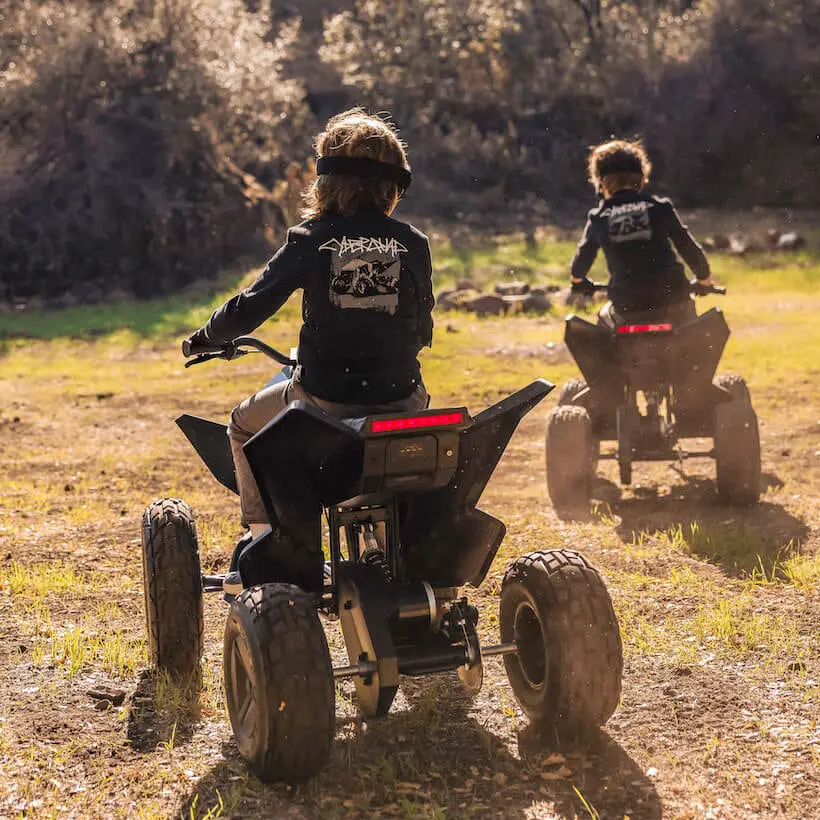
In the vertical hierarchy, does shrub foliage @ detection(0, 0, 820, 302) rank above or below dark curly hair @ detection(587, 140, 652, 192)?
above

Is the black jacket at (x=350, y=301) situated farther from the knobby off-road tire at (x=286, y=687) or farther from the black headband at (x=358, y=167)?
the knobby off-road tire at (x=286, y=687)

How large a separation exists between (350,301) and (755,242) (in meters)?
22.7

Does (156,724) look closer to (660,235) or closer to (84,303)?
(660,235)

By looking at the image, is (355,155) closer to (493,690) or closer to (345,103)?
(493,690)

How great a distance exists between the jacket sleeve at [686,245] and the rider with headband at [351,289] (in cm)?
406

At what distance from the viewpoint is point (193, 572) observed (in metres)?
4.97

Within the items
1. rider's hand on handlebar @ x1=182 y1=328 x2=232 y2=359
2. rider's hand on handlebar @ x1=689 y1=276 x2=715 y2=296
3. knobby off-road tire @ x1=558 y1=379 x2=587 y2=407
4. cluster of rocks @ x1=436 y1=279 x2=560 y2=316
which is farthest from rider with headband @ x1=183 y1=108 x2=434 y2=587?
cluster of rocks @ x1=436 y1=279 x2=560 y2=316

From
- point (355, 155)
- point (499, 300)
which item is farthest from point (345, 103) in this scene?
point (355, 155)

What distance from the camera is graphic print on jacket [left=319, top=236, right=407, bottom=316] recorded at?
421cm

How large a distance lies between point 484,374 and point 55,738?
1022 cm

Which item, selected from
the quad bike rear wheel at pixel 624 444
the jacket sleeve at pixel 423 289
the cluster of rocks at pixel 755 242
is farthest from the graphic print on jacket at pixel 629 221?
the cluster of rocks at pixel 755 242

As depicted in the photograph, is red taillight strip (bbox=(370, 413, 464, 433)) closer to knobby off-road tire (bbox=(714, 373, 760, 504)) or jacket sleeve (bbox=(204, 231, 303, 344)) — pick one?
jacket sleeve (bbox=(204, 231, 303, 344))

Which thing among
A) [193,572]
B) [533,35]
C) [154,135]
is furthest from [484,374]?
[533,35]

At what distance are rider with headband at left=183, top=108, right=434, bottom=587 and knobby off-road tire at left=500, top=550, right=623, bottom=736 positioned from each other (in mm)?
746
